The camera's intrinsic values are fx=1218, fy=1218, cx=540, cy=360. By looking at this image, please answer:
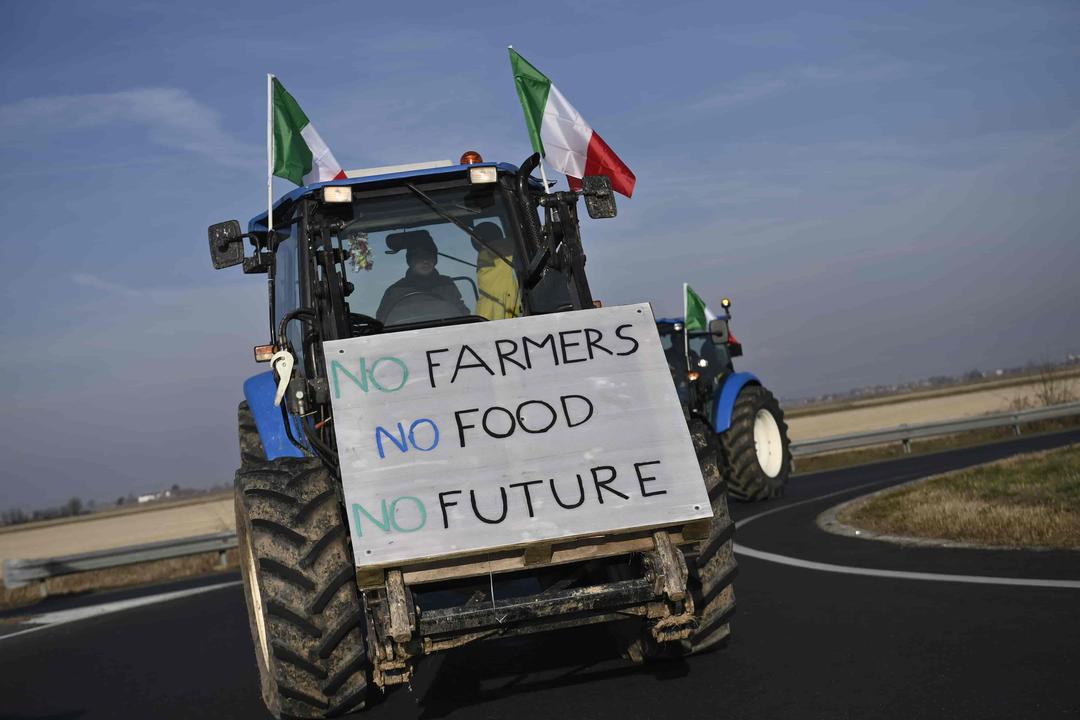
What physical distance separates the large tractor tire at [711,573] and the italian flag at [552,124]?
3.58 m

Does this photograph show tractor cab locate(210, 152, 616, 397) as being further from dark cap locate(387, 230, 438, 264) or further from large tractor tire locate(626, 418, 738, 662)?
large tractor tire locate(626, 418, 738, 662)

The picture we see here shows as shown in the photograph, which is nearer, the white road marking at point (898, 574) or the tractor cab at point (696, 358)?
the white road marking at point (898, 574)

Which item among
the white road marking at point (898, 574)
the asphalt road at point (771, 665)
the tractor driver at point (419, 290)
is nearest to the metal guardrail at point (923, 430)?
the white road marking at point (898, 574)

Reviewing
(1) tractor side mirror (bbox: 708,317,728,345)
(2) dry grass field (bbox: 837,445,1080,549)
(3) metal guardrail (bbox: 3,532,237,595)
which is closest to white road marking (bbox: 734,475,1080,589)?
(2) dry grass field (bbox: 837,445,1080,549)

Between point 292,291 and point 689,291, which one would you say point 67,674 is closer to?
point 292,291

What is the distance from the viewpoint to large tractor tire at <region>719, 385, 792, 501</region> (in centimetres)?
1686

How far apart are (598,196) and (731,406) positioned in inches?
404

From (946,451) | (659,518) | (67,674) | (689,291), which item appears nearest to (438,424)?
(659,518)

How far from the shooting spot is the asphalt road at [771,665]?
523 centimetres

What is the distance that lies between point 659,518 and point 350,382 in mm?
1570

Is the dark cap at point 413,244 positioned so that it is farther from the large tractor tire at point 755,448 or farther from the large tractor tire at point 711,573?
the large tractor tire at point 755,448

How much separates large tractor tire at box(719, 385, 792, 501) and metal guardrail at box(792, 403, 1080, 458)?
693 cm

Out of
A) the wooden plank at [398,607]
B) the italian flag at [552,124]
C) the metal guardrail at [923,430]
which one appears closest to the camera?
the wooden plank at [398,607]

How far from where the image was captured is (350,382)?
572 centimetres
